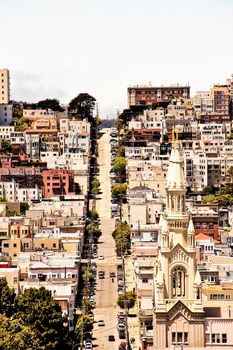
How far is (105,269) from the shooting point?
237 feet

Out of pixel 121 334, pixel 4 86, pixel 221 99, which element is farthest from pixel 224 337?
pixel 4 86

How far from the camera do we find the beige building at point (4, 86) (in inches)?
4589

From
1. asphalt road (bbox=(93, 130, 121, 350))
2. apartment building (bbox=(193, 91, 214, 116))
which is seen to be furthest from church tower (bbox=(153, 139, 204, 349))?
apartment building (bbox=(193, 91, 214, 116))

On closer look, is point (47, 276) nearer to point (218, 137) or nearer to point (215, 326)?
point (215, 326)

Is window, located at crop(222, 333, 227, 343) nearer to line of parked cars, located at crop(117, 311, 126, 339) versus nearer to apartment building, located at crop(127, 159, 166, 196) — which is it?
line of parked cars, located at crop(117, 311, 126, 339)

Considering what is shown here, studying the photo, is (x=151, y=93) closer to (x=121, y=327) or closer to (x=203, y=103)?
(x=203, y=103)

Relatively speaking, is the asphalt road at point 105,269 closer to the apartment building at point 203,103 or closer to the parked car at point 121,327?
the parked car at point 121,327

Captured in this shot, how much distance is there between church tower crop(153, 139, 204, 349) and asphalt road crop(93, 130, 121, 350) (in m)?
10.4

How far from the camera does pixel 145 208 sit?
81.6 metres

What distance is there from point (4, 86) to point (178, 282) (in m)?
74.6

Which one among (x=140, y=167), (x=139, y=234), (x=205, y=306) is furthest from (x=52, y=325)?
(x=140, y=167)

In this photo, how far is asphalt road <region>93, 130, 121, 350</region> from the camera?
57.8m

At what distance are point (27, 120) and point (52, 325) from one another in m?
63.7

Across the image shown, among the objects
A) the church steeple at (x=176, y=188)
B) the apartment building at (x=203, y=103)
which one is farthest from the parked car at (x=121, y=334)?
the apartment building at (x=203, y=103)
